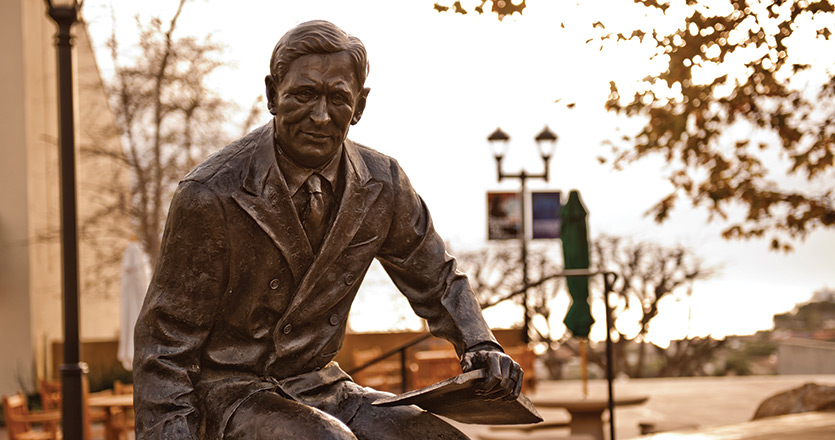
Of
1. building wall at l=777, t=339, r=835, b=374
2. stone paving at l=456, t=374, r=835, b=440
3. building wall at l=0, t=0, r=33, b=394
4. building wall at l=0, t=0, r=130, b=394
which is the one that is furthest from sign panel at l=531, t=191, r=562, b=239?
building wall at l=777, t=339, r=835, b=374

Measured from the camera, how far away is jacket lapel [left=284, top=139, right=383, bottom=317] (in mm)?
2949

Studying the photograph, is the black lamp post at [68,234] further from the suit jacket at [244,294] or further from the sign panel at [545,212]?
the sign panel at [545,212]

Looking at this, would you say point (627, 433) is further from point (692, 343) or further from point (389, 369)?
point (692, 343)

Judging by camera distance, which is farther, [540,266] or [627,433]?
[540,266]

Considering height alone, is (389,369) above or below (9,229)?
below

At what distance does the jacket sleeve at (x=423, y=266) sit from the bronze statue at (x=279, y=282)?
81 mm

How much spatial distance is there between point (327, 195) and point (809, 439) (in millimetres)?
6138

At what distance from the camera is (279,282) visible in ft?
9.64

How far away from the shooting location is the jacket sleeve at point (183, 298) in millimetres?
2818

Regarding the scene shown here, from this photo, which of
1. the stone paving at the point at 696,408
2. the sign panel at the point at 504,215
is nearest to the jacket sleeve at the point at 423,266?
the stone paving at the point at 696,408

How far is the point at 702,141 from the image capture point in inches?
409

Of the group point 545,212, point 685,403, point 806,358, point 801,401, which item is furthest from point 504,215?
point 806,358

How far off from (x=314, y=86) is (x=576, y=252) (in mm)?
9942

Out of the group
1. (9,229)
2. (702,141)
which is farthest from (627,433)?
(9,229)
